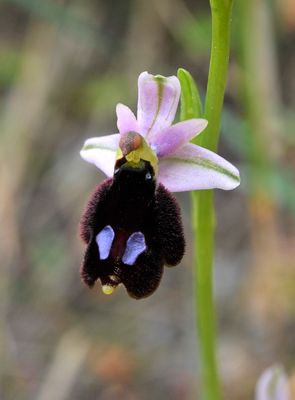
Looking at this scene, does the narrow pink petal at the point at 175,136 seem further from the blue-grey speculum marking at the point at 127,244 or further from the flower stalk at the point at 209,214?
the blue-grey speculum marking at the point at 127,244

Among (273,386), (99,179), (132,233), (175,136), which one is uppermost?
(99,179)

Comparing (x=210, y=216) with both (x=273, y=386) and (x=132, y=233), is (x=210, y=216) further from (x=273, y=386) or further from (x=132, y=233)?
(x=273, y=386)

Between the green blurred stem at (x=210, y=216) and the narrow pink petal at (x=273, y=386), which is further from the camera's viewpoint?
the narrow pink petal at (x=273, y=386)

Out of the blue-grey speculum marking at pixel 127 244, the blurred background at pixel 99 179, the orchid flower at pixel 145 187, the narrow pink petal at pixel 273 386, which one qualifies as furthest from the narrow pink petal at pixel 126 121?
the blurred background at pixel 99 179

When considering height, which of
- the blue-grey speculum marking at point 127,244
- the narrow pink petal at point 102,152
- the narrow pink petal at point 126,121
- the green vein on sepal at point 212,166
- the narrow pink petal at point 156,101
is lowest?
the blue-grey speculum marking at point 127,244

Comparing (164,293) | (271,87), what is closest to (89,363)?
(164,293)

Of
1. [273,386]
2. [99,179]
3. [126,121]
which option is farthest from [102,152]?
[99,179]

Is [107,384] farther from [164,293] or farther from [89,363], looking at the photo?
[164,293]

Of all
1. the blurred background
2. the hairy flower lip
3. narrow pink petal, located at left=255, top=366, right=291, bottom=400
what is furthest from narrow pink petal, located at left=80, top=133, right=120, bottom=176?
the blurred background
